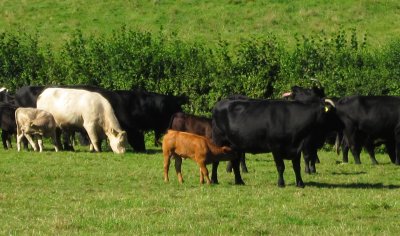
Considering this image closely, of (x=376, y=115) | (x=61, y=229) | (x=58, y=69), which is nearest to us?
(x=61, y=229)

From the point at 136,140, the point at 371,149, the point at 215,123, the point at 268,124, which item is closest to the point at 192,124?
the point at 215,123

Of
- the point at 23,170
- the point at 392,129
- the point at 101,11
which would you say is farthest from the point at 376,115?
the point at 101,11

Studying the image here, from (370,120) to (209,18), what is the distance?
26.8 m

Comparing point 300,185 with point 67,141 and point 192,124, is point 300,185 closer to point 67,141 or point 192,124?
point 192,124

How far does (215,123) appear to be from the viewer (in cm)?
1883

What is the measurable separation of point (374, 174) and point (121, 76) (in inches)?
494

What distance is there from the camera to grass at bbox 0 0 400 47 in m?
47.3

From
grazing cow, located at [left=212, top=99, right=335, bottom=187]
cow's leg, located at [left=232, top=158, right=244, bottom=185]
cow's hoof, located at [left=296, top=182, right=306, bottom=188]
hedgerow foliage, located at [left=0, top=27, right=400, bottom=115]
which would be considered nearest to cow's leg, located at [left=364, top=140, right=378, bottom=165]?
hedgerow foliage, located at [left=0, top=27, right=400, bottom=115]

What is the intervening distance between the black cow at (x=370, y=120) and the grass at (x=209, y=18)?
68.8 ft

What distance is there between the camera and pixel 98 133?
26797 millimetres

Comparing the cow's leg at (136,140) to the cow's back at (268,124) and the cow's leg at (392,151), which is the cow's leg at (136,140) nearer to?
the cow's leg at (392,151)

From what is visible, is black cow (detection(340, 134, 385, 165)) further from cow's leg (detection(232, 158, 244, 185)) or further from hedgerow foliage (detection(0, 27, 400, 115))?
cow's leg (detection(232, 158, 244, 185))

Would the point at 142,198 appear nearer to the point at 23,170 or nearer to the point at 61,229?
the point at 61,229

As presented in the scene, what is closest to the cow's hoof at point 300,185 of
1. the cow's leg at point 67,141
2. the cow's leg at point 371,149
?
the cow's leg at point 371,149
